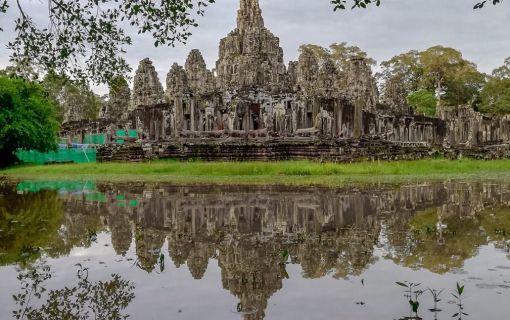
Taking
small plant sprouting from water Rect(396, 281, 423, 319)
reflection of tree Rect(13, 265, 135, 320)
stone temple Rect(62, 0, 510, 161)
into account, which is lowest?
reflection of tree Rect(13, 265, 135, 320)

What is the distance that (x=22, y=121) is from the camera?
34875 millimetres

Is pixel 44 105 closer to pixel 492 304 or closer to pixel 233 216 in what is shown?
pixel 233 216

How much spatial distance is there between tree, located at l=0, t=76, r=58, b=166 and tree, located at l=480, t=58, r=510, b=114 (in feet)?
180

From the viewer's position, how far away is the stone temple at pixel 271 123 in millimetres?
27688

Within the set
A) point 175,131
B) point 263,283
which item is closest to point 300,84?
point 175,131

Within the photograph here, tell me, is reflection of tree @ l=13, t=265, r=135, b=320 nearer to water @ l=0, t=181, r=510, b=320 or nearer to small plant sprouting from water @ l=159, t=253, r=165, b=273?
water @ l=0, t=181, r=510, b=320

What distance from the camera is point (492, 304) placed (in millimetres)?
4875

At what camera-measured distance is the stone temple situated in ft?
90.8

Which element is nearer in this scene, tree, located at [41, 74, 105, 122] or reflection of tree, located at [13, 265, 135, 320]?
reflection of tree, located at [13, 265, 135, 320]

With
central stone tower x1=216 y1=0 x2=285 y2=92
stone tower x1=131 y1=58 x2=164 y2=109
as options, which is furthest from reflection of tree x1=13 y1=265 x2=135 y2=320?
stone tower x1=131 y1=58 x2=164 y2=109

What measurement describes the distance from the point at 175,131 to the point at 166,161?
3.88 m

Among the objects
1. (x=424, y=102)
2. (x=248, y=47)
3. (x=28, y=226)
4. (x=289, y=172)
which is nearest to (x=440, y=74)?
(x=424, y=102)

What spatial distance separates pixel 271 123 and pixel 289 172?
344 inches

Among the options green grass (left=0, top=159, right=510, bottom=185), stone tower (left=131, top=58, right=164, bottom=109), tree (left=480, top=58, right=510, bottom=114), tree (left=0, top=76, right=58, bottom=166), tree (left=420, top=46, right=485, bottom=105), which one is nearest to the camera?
green grass (left=0, top=159, right=510, bottom=185)
